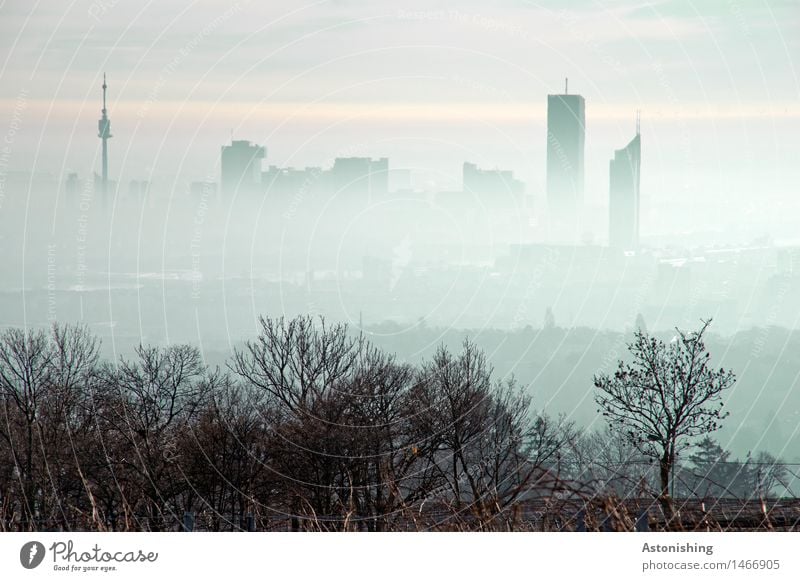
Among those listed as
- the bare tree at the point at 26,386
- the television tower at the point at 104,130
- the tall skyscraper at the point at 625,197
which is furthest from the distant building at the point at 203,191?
the bare tree at the point at 26,386

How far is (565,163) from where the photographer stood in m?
8.53

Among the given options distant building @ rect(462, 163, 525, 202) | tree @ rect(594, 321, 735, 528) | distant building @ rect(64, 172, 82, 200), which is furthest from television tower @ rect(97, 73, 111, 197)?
tree @ rect(594, 321, 735, 528)

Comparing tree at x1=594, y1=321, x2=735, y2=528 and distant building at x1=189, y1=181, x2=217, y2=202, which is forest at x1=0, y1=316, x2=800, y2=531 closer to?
tree at x1=594, y1=321, x2=735, y2=528

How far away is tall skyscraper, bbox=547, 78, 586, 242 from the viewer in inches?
296

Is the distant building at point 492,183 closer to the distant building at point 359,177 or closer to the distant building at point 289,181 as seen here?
the distant building at point 359,177

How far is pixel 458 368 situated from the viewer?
10297 mm

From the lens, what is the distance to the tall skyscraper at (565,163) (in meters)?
7.51

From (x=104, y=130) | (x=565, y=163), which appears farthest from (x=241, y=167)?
(x=565, y=163)

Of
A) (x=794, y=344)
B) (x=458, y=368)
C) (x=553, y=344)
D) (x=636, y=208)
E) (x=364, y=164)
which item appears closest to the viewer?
(x=364, y=164)

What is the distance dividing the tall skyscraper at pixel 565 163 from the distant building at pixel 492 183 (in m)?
0.34
